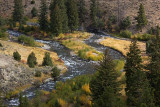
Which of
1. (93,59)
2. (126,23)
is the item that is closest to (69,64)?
(93,59)

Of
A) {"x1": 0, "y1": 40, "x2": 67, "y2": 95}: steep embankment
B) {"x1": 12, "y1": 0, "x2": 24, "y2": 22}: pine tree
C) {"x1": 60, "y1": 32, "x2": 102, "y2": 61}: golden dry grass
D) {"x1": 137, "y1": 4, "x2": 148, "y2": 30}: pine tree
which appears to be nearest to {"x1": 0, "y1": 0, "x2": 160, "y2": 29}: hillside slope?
{"x1": 137, "y1": 4, "x2": 148, "y2": 30}: pine tree

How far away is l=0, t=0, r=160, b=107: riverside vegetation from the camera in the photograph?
714 inches

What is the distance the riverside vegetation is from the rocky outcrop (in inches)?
54.6

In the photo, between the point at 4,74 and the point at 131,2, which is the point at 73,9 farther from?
the point at 4,74

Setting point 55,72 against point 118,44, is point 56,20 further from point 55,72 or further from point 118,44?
point 55,72

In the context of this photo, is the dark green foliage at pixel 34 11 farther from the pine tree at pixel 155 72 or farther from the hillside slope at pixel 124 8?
the pine tree at pixel 155 72

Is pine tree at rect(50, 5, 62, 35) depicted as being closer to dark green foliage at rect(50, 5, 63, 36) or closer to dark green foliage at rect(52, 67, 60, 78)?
dark green foliage at rect(50, 5, 63, 36)

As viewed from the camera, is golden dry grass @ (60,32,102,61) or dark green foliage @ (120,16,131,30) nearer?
golden dry grass @ (60,32,102,61)

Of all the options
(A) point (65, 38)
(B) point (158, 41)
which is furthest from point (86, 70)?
(A) point (65, 38)

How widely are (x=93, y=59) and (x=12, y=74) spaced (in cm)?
1783

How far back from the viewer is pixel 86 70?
35281 millimetres

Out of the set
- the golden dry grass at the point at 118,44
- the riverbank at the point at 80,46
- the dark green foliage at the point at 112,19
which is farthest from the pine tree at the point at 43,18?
the dark green foliage at the point at 112,19

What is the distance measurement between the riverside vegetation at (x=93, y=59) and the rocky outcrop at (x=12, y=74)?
1.39 metres

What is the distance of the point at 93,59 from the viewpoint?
41.3 metres
